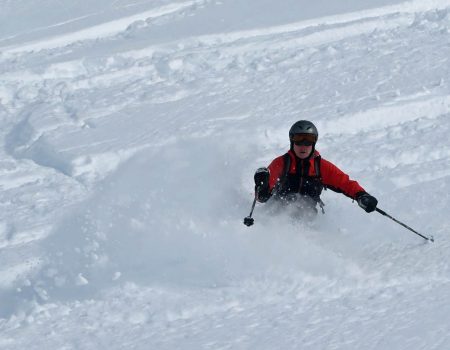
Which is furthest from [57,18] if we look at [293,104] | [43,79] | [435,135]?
[435,135]

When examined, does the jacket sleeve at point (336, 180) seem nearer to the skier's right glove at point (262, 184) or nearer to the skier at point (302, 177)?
the skier at point (302, 177)

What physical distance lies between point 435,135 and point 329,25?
382cm

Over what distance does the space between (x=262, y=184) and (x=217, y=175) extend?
162 cm

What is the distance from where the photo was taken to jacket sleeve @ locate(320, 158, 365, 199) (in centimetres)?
738

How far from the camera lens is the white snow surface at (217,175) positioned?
618 cm

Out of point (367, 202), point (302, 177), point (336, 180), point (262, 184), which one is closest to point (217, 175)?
point (302, 177)

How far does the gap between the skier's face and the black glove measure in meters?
0.70

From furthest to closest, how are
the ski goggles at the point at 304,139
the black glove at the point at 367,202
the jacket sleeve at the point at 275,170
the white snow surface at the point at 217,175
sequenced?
1. the jacket sleeve at the point at 275,170
2. the ski goggles at the point at 304,139
3. the black glove at the point at 367,202
4. the white snow surface at the point at 217,175

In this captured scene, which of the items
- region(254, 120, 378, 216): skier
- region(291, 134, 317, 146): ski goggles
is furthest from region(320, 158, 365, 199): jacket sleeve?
region(291, 134, 317, 146): ski goggles

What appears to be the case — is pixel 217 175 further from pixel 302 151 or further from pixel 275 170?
pixel 302 151

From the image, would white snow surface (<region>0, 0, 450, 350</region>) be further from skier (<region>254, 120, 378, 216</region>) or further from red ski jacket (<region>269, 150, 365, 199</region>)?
red ski jacket (<region>269, 150, 365, 199</region>)

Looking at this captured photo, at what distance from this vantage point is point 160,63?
11.7 meters

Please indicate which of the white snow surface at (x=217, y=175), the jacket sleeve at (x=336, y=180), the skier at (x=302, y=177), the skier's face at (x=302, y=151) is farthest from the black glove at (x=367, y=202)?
the skier's face at (x=302, y=151)

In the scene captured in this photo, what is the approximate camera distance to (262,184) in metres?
7.19
